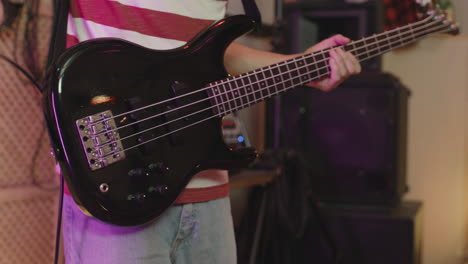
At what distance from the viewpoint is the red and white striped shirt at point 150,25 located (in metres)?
0.91

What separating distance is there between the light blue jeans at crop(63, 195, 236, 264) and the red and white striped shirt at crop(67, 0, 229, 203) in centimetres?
3

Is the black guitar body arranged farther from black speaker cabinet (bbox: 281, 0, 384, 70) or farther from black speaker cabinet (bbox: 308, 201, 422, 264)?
black speaker cabinet (bbox: 281, 0, 384, 70)

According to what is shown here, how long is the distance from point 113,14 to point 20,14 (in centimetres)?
42

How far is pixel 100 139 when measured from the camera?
813mm

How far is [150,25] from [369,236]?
160 centimetres

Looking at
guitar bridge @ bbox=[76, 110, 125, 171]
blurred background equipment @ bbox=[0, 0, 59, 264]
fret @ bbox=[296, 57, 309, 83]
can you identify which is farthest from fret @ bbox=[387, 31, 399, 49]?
blurred background equipment @ bbox=[0, 0, 59, 264]

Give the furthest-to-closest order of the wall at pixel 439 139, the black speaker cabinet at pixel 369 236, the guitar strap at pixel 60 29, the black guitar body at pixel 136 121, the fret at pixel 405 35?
1. the wall at pixel 439 139
2. the black speaker cabinet at pixel 369 236
3. the fret at pixel 405 35
4. the guitar strap at pixel 60 29
5. the black guitar body at pixel 136 121

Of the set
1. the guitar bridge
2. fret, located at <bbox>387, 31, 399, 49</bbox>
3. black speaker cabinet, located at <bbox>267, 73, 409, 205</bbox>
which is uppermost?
fret, located at <bbox>387, 31, 399, 49</bbox>

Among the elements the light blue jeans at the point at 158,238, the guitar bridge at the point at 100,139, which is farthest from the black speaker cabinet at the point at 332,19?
the guitar bridge at the point at 100,139

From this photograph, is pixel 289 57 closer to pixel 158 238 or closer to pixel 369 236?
pixel 158 238

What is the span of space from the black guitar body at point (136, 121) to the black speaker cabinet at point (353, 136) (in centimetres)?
149

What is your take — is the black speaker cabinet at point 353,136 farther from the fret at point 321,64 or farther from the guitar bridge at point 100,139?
the guitar bridge at point 100,139

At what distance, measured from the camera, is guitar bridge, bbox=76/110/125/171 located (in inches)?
31.4

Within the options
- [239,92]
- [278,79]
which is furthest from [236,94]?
[278,79]
